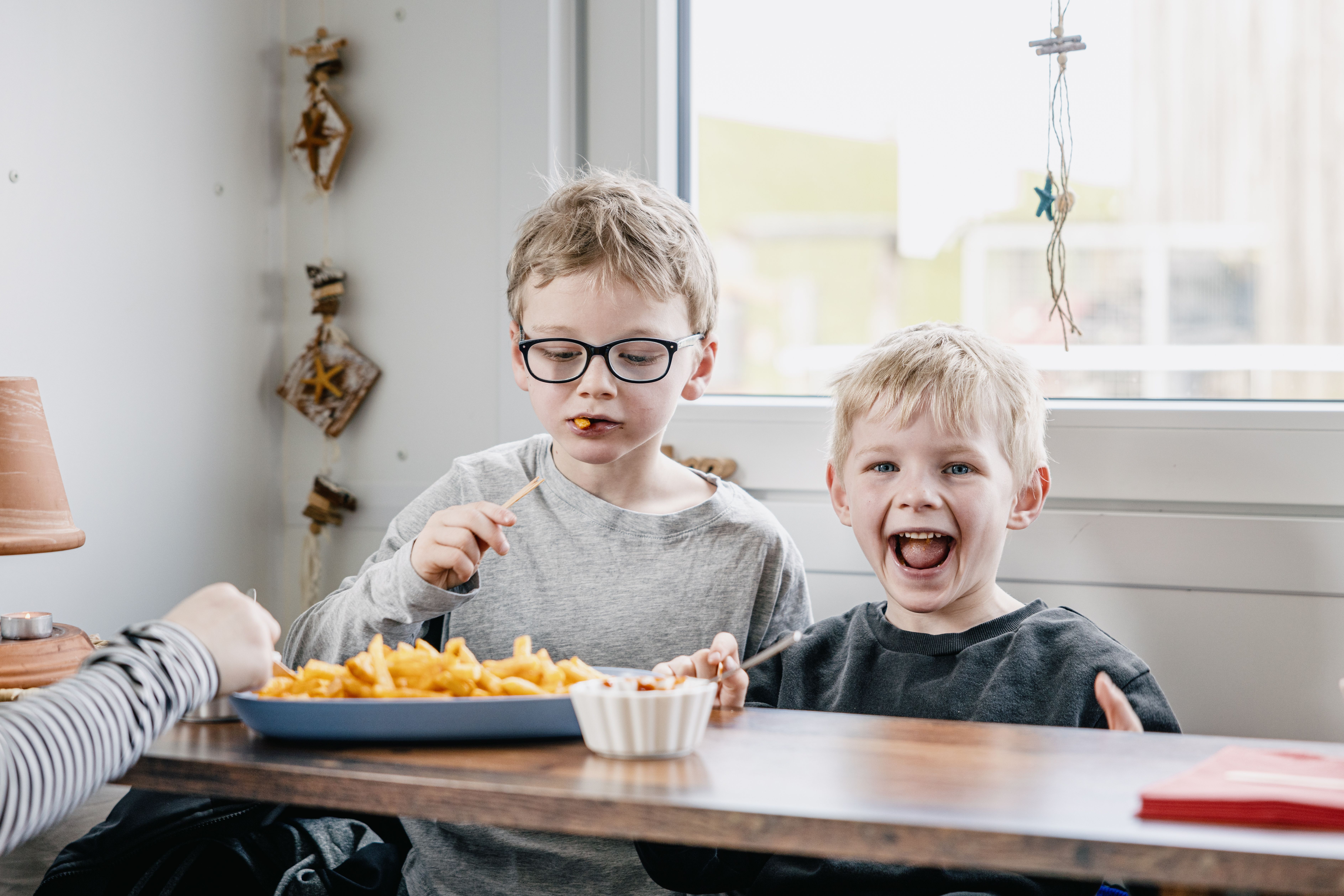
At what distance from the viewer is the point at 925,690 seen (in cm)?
117

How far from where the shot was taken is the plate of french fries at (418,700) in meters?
0.82

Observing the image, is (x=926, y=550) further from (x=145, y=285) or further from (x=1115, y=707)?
(x=145, y=285)

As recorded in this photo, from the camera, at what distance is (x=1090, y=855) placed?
0.60 m

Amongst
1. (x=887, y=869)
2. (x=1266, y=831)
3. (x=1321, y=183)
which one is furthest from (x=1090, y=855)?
(x=1321, y=183)

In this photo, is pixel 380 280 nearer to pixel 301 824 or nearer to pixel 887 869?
pixel 301 824

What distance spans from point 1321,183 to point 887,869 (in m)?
1.11

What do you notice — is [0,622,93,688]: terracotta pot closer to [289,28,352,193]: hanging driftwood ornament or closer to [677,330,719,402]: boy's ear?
[677,330,719,402]: boy's ear

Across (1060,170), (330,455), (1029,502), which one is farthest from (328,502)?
(1060,170)

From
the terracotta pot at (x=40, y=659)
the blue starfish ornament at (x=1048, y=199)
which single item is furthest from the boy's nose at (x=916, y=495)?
the terracotta pot at (x=40, y=659)

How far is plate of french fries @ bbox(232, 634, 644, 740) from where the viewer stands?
2.68 feet

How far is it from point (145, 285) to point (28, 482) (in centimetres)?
53

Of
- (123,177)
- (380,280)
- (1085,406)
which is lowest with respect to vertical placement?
(1085,406)

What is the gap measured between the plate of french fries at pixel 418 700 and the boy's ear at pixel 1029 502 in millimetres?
592

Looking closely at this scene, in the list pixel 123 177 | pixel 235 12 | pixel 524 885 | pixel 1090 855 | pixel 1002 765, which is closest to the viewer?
pixel 1090 855
